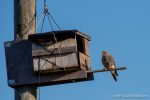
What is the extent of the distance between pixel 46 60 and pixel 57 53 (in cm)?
18

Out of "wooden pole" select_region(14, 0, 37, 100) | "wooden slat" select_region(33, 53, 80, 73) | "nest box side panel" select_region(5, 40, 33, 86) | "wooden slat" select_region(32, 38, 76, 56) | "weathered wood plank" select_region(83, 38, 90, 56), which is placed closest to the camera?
"wooden pole" select_region(14, 0, 37, 100)

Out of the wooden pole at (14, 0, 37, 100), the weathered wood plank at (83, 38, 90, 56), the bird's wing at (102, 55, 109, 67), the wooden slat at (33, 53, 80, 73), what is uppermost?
the wooden pole at (14, 0, 37, 100)

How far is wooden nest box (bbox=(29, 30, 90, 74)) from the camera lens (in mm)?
5250

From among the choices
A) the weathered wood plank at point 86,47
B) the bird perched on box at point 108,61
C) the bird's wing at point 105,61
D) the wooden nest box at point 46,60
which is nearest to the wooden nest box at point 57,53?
the wooden nest box at point 46,60

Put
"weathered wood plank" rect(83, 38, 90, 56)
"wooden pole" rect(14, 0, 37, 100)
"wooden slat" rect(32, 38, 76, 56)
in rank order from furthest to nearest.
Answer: "weathered wood plank" rect(83, 38, 90, 56), "wooden slat" rect(32, 38, 76, 56), "wooden pole" rect(14, 0, 37, 100)

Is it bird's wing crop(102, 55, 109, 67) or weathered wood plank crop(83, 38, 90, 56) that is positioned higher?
weathered wood plank crop(83, 38, 90, 56)

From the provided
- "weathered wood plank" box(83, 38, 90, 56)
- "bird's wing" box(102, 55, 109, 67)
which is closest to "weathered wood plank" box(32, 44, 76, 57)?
"weathered wood plank" box(83, 38, 90, 56)

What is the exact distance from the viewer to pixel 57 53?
548cm

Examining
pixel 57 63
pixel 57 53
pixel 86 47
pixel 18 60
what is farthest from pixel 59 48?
pixel 86 47

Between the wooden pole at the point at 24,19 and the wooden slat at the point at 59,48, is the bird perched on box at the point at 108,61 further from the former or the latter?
the wooden pole at the point at 24,19

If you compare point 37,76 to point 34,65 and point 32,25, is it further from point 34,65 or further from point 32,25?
point 32,25

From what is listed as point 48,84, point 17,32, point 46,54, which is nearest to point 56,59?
point 46,54

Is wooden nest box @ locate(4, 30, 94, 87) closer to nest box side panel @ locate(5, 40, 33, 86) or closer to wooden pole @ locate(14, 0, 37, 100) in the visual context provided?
nest box side panel @ locate(5, 40, 33, 86)

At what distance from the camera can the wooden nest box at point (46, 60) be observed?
4.96 m
